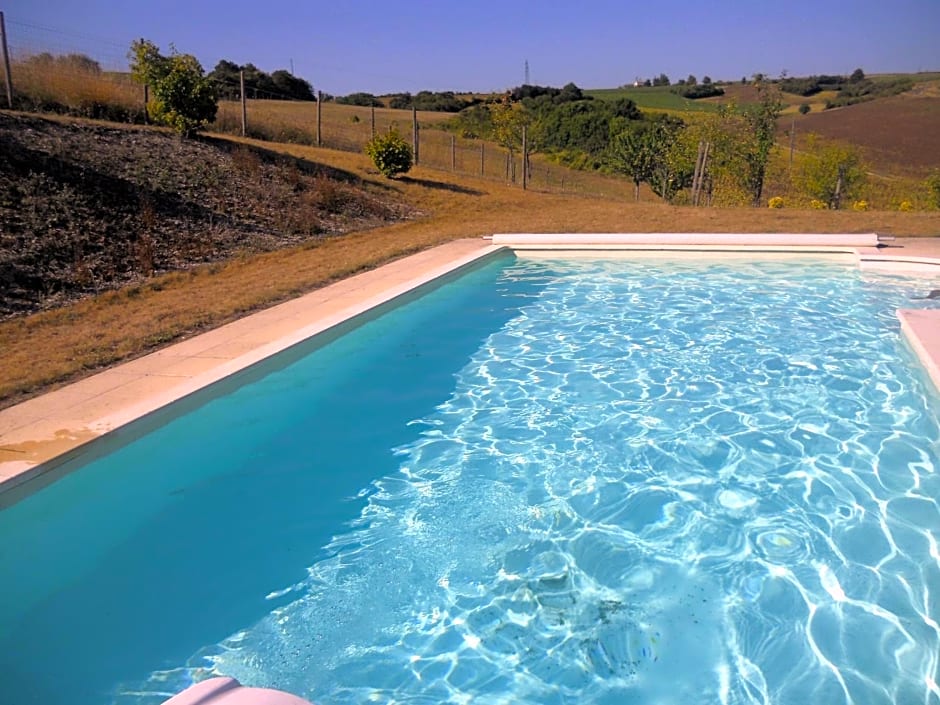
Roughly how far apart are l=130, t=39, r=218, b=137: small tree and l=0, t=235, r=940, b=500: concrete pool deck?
6.99 metres

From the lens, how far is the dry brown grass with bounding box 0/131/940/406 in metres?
5.98

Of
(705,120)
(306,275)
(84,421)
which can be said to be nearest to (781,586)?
(84,421)

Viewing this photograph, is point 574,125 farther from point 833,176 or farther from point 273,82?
point 833,176

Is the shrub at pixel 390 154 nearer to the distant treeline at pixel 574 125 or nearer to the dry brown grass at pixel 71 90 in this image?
the dry brown grass at pixel 71 90

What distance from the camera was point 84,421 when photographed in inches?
176

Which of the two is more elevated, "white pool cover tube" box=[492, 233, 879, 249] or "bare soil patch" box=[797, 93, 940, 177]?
"bare soil patch" box=[797, 93, 940, 177]

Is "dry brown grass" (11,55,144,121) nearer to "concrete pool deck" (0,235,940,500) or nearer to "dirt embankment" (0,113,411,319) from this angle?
"dirt embankment" (0,113,411,319)

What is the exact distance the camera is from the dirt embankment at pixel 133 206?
817 centimetres

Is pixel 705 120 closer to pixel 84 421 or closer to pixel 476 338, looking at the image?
pixel 476 338

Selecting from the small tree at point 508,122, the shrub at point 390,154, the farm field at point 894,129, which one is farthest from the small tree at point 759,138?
the farm field at point 894,129

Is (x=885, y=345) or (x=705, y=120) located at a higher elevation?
(x=705, y=120)

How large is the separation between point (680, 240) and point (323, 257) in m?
6.10

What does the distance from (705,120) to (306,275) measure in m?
14.9

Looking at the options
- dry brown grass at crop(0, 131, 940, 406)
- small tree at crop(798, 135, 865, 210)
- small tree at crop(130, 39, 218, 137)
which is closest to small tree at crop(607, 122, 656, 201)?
small tree at crop(798, 135, 865, 210)
